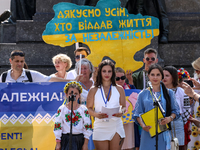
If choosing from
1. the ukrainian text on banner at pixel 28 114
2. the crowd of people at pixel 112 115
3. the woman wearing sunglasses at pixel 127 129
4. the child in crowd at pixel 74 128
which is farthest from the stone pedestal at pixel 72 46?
the child in crowd at pixel 74 128

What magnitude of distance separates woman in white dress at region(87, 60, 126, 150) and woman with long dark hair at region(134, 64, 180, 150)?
28 centimetres

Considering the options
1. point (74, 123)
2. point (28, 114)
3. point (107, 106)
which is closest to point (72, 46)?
point (28, 114)

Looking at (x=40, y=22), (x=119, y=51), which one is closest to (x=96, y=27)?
(x=119, y=51)

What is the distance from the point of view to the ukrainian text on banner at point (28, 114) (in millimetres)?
5777

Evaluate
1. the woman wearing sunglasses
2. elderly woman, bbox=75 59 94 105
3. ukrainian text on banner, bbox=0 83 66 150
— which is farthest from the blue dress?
ukrainian text on banner, bbox=0 83 66 150

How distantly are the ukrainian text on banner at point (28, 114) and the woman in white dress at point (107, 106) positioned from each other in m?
0.81

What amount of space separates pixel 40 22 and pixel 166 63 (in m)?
3.41

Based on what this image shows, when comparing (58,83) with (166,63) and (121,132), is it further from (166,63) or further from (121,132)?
(166,63)

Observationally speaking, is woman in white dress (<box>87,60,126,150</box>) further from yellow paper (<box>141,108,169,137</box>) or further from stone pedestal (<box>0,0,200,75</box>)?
stone pedestal (<box>0,0,200,75</box>)

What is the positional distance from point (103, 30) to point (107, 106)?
1875 mm

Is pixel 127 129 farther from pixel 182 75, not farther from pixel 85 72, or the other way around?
pixel 182 75

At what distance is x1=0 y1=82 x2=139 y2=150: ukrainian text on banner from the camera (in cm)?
578

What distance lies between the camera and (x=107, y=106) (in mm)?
5086

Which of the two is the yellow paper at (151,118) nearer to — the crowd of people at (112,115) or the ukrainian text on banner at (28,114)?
the crowd of people at (112,115)
